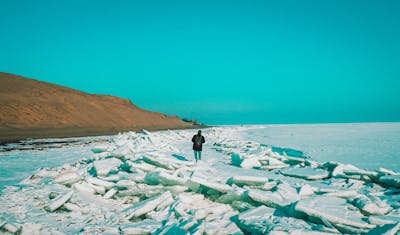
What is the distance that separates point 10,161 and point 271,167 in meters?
8.99

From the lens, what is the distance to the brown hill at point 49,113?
2994 centimetres

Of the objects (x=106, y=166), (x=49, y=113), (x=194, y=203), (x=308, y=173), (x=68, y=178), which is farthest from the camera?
(x=49, y=113)

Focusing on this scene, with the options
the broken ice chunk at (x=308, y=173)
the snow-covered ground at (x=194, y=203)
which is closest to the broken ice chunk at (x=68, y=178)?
the snow-covered ground at (x=194, y=203)

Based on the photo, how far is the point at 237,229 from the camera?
4191mm

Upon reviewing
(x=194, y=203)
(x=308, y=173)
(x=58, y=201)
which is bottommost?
(x=58, y=201)

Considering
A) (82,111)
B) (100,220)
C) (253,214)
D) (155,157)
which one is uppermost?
(82,111)

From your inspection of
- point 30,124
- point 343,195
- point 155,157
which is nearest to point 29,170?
point 155,157

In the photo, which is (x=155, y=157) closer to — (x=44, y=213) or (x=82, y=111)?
(x=44, y=213)

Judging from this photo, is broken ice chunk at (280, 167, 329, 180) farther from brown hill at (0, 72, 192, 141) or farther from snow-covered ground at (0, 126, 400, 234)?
brown hill at (0, 72, 192, 141)

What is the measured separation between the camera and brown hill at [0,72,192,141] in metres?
29.9

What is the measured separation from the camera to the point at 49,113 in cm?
3681

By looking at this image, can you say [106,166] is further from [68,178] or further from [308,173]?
[308,173]

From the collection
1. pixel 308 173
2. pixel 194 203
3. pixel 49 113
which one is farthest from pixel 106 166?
pixel 49 113

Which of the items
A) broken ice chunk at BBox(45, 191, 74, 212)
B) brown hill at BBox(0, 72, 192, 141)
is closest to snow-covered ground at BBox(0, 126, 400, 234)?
broken ice chunk at BBox(45, 191, 74, 212)
